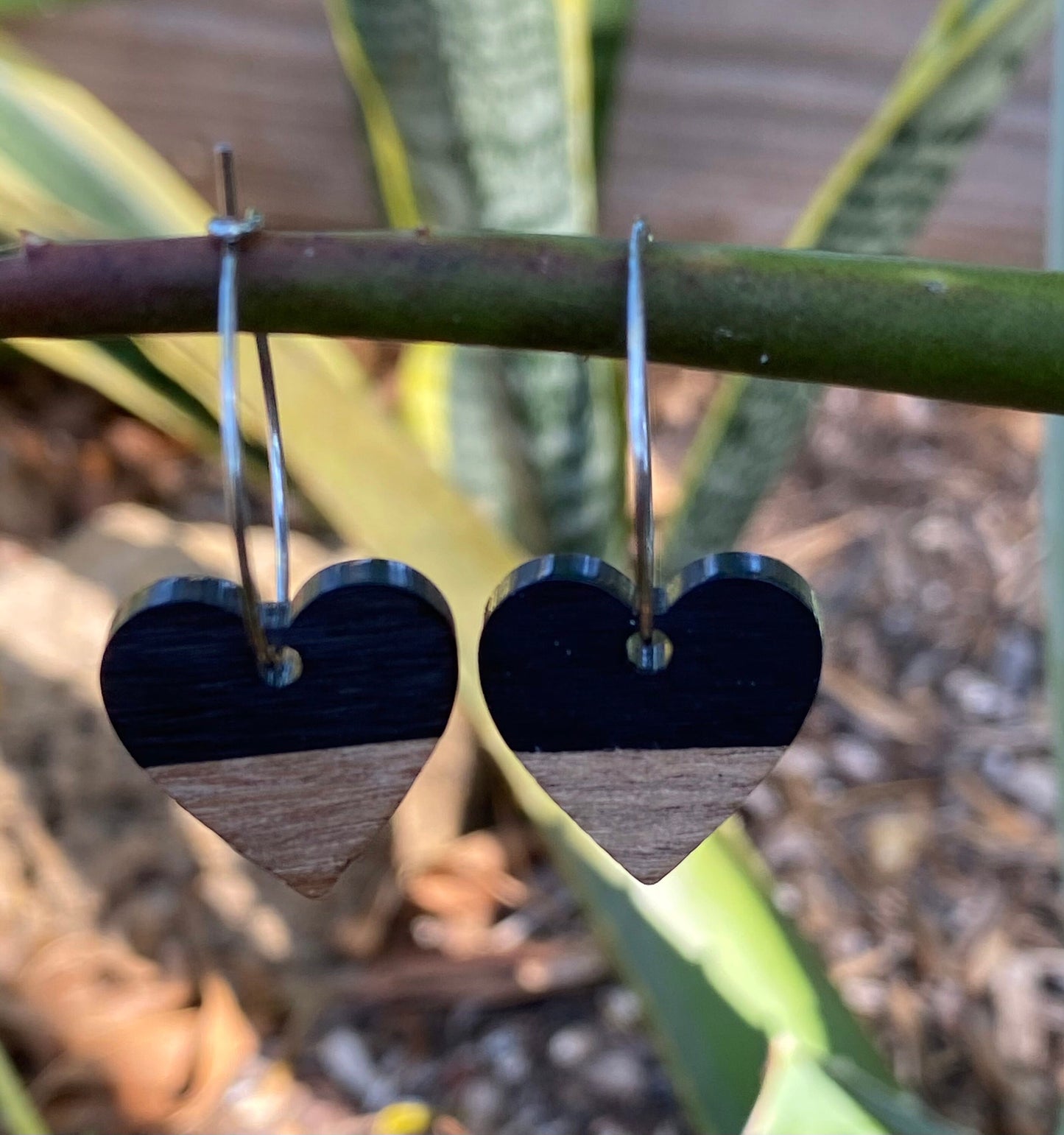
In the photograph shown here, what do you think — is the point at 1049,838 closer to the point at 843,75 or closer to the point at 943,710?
the point at 943,710

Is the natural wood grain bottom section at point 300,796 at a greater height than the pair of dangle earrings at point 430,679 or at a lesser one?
lesser

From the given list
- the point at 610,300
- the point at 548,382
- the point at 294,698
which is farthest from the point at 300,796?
the point at 548,382

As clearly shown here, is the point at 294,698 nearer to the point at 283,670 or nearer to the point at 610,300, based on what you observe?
the point at 283,670

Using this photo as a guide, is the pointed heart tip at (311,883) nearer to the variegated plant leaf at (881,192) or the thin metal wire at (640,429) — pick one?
the thin metal wire at (640,429)

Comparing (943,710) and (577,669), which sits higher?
(577,669)

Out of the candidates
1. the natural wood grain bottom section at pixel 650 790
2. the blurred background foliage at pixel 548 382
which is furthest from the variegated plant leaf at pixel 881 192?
the natural wood grain bottom section at pixel 650 790

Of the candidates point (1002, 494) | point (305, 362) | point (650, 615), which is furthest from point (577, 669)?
point (1002, 494)

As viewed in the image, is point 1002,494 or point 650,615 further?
point 1002,494

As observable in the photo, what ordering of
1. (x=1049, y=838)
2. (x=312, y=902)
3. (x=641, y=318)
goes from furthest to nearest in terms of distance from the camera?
1. (x=1049, y=838)
2. (x=312, y=902)
3. (x=641, y=318)
